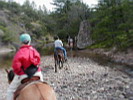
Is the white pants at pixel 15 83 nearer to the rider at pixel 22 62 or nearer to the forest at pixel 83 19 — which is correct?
the rider at pixel 22 62

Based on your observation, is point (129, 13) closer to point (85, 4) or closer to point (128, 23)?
point (128, 23)

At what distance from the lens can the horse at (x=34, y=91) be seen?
11.5ft

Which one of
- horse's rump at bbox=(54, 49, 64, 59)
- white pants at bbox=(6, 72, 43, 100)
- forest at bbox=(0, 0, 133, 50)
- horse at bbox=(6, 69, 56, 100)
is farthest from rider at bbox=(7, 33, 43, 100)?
forest at bbox=(0, 0, 133, 50)

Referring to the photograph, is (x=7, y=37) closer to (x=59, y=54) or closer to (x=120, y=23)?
(x=120, y=23)

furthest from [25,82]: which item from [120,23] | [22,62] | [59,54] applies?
[120,23]

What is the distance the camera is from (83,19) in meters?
39.0

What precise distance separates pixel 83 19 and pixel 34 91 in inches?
1429

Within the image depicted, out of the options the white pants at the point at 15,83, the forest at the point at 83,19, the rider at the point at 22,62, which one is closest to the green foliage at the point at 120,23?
the forest at the point at 83,19

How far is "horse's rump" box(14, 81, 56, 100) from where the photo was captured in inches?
138

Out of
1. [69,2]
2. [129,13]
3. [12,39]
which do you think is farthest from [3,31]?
[129,13]

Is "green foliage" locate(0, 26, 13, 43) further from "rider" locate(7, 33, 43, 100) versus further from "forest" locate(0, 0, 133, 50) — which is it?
"rider" locate(7, 33, 43, 100)

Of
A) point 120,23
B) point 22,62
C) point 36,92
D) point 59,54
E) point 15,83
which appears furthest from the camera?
point 120,23

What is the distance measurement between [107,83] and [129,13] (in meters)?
11.4

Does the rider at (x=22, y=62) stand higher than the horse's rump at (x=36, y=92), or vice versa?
the rider at (x=22, y=62)
